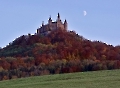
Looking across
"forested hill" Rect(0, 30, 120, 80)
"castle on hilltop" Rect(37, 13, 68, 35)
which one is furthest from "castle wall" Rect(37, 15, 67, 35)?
"forested hill" Rect(0, 30, 120, 80)

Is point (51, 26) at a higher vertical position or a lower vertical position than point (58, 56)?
higher

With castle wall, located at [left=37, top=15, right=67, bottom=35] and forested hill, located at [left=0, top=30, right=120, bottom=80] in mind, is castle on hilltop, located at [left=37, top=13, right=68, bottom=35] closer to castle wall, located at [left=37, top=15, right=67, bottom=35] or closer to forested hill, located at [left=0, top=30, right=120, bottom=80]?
castle wall, located at [left=37, top=15, right=67, bottom=35]

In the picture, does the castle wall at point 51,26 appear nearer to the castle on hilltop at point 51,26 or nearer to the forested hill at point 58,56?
the castle on hilltop at point 51,26

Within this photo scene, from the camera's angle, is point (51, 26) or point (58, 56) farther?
point (51, 26)

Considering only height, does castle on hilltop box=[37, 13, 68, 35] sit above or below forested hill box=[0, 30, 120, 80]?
above

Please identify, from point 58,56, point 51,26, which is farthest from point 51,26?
point 58,56

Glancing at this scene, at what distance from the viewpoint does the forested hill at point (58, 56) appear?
5872 cm

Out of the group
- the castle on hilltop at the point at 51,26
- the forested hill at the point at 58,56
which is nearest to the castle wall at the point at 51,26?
the castle on hilltop at the point at 51,26

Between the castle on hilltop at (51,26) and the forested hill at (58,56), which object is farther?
the castle on hilltop at (51,26)

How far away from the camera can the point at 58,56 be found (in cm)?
8738

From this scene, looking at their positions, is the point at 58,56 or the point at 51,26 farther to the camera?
the point at 51,26

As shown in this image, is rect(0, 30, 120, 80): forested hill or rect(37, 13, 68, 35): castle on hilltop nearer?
rect(0, 30, 120, 80): forested hill

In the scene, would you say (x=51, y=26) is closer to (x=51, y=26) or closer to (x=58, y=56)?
(x=51, y=26)

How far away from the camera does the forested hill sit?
5872 cm
